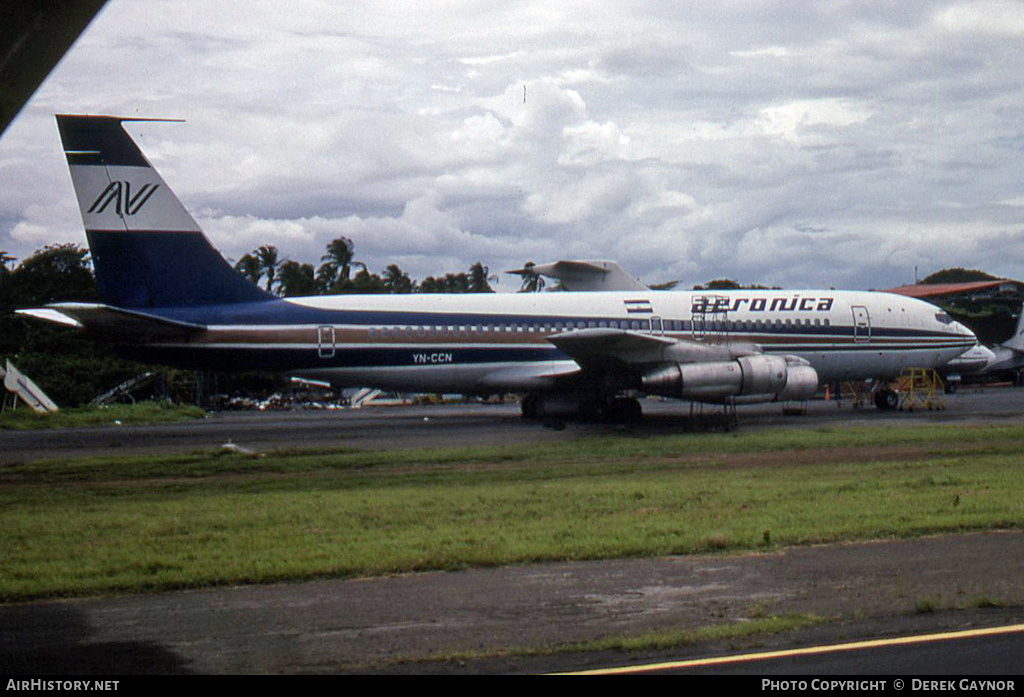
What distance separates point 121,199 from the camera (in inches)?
1021

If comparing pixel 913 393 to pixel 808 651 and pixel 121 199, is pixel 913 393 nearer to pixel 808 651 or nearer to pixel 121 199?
pixel 121 199

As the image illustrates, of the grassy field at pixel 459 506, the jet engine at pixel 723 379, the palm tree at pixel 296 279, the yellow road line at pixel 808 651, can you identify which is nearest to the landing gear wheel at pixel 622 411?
the jet engine at pixel 723 379

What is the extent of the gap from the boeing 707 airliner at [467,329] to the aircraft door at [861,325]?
0.04m

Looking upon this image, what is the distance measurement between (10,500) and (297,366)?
12.8 meters

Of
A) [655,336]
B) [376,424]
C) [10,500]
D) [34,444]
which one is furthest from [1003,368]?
[10,500]

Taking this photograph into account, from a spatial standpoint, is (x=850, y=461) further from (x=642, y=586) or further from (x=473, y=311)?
(x=473, y=311)

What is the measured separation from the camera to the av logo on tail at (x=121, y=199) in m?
25.8

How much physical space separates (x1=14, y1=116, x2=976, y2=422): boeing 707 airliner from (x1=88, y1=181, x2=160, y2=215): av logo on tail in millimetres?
32

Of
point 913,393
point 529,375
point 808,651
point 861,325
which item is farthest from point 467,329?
point 808,651

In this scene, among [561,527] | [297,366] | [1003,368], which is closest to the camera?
[561,527]

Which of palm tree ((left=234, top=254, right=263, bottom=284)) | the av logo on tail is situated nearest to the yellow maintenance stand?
the av logo on tail

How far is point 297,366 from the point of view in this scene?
1095 inches

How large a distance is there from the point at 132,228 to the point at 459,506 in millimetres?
15949

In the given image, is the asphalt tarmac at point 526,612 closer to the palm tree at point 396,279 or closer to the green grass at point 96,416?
the green grass at point 96,416
